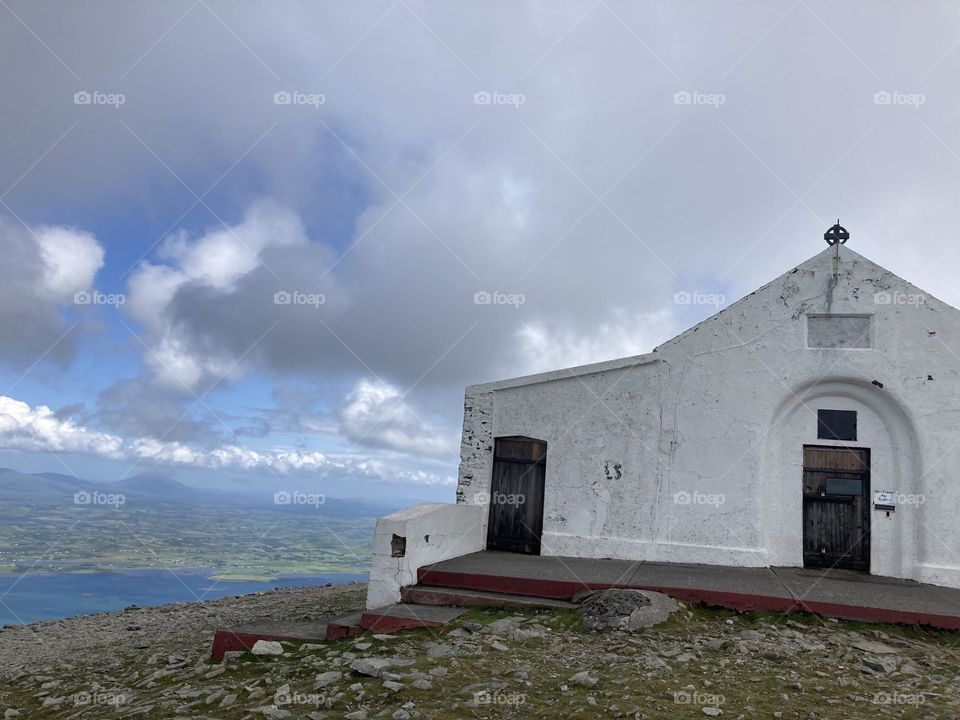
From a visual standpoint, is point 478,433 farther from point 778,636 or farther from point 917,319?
point 917,319

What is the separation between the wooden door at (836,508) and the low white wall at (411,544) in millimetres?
5769

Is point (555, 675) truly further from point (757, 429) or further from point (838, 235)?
point (838, 235)

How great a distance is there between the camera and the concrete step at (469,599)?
26.4 ft

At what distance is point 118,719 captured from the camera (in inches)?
229

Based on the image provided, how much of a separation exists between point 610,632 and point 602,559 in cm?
371

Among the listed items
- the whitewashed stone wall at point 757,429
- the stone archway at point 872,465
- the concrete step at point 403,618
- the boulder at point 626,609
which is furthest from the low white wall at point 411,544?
the stone archway at point 872,465

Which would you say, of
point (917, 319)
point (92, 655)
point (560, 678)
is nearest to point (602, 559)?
point (560, 678)

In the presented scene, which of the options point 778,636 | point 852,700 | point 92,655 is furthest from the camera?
point 92,655

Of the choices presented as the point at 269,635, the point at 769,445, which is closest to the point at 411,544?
the point at 269,635

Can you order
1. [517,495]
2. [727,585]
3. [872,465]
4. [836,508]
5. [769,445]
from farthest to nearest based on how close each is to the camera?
1. [517,495]
2. [769,445]
3. [836,508]
4. [872,465]
5. [727,585]

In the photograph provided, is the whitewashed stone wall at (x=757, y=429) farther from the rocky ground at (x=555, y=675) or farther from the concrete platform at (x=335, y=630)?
the concrete platform at (x=335, y=630)

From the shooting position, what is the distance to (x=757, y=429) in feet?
34.5

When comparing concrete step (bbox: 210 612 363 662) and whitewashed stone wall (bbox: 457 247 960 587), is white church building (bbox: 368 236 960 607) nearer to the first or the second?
whitewashed stone wall (bbox: 457 247 960 587)

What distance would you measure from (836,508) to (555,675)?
7.02m
